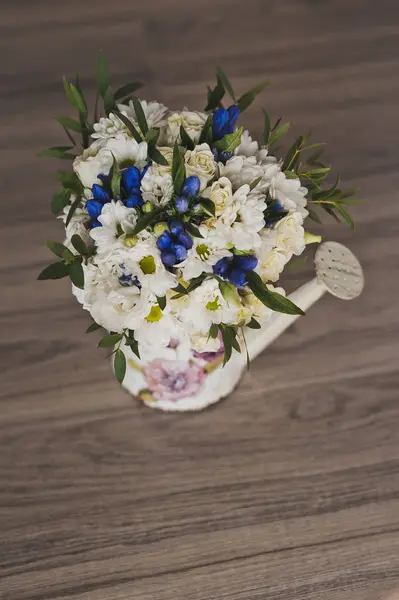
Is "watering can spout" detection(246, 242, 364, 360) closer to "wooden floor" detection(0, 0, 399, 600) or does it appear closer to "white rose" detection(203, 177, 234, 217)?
"wooden floor" detection(0, 0, 399, 600)

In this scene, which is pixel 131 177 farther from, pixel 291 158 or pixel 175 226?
pixel 291 158

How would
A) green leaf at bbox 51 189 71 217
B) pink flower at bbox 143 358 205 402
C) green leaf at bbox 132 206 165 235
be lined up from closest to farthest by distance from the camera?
1. green leaf at bbox 132 206 165 235
2. green leaf at bbox 51 189 71 217
3. pink flower at bbox 143 358 205 402

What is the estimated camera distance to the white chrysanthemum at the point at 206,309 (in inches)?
23.0

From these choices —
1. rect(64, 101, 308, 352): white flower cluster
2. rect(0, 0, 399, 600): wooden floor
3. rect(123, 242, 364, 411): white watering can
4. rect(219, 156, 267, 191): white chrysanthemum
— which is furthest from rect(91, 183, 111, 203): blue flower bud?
rect(0, 0, 399, 600): wooden floor

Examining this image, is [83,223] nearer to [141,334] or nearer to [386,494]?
[141,334]

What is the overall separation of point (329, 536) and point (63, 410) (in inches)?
15.9

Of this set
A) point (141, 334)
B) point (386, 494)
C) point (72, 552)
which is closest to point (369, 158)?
point (386, 494)

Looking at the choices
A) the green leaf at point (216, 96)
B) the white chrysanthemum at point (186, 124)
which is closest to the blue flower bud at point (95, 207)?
the white chrysanthemum at point (186, 124)

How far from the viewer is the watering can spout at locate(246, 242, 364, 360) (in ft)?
2.88

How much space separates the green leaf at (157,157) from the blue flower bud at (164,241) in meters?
0.07

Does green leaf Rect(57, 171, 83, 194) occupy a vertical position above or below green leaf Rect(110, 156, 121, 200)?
below

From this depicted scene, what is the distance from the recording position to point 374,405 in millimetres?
967

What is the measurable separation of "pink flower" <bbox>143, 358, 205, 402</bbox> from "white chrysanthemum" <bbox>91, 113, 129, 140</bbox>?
0.30m

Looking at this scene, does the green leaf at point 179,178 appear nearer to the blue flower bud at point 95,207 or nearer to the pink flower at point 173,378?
the blue flower bud at point 95,207
